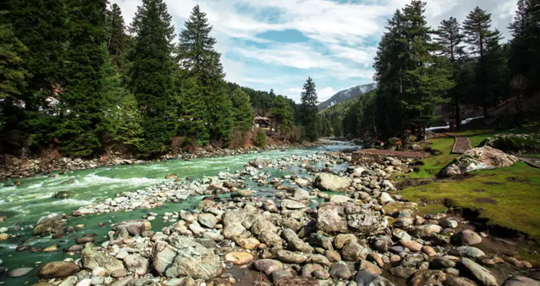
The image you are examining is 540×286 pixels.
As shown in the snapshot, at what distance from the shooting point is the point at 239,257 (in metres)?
6.76

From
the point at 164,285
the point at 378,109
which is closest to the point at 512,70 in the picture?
the point at 378,109

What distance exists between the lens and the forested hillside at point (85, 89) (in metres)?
19.9

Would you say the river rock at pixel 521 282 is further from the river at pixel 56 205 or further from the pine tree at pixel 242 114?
the pine tree at pixel 242 114

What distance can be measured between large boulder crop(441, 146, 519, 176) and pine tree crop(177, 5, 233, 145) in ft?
103

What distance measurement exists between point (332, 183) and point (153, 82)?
23.8m

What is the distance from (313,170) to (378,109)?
28.7 m

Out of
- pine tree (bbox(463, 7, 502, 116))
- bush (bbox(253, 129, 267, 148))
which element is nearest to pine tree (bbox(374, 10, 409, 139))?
pine tree (bbox(463, 7, 502, 116))

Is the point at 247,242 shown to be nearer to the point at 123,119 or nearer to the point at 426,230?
the point at 426,230

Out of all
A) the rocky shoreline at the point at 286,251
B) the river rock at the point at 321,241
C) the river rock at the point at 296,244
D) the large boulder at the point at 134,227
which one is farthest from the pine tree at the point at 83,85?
the river rock at the point at 321,241

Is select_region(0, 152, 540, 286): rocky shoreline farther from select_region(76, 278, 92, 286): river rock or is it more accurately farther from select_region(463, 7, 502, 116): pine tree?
select_region(463, 7, 502, 116): pine tree

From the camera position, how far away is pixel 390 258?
6578 millimetres

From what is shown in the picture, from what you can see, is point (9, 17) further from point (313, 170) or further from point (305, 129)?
point (305, 129)

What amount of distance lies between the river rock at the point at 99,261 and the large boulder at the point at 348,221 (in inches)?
221

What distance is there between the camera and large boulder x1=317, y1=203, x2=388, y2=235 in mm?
7688
